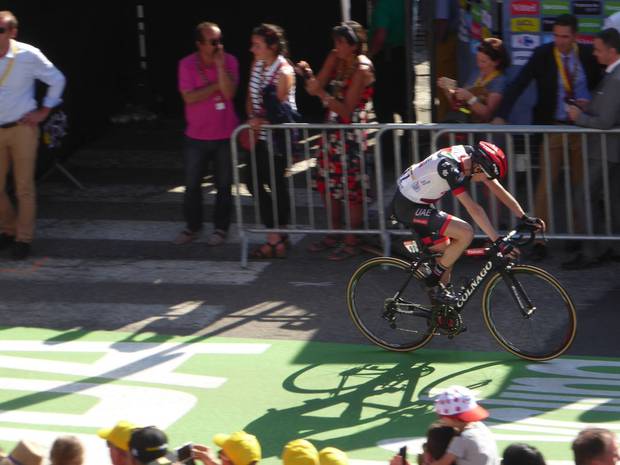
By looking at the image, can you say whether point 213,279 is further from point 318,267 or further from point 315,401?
point 315,401

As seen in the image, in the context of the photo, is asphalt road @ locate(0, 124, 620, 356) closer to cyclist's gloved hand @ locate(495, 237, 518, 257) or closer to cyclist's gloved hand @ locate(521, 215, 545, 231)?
cyclist's gloved hand @ locate(495, 237, 518, 257)

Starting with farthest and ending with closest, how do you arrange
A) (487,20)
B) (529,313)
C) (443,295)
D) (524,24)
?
(487,20) → (524,24) → (443,295) → (529,313)

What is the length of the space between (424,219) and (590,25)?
3811mm

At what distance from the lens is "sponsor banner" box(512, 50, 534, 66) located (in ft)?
38.8

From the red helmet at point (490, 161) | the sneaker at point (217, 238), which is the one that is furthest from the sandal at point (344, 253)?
A: the red helmet at point (490, 161)

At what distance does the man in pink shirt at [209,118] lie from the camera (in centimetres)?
1136

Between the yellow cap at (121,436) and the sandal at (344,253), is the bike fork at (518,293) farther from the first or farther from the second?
the yellow cap at (121,436)

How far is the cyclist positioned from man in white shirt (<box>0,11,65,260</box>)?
3.96 metres

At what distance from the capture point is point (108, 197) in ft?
44.8

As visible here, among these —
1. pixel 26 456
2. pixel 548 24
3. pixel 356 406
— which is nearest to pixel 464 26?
pixel 548 24

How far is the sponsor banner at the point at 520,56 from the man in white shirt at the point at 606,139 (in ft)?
4.29

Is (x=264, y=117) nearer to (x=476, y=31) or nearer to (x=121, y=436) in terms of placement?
(x=476, y=31)

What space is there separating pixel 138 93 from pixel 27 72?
613 centimetres

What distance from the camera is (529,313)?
8.56 metres
